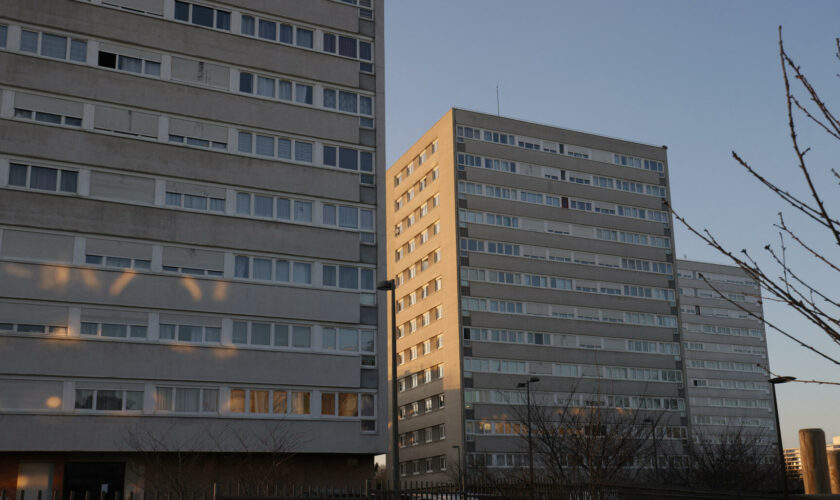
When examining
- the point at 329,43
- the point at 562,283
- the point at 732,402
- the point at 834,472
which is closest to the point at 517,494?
the point at 834,472

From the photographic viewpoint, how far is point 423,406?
8475 cm

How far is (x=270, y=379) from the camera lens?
39125 millimetres

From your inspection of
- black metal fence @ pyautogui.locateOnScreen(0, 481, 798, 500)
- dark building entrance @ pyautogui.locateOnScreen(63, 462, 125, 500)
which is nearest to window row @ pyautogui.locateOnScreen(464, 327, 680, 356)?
dark building entrance @ pyautogui.locateOnScreen(63, 462, 125, 500)

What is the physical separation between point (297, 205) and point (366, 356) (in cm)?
743

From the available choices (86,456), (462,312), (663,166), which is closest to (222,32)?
(86,456)

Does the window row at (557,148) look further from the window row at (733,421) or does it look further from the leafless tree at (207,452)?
the leafless tree at (207,452)

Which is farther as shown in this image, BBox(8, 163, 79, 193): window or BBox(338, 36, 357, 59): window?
BBox(338, 36, 357, 59): window

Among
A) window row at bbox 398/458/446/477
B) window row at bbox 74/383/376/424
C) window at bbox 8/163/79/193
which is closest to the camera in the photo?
window row at bbox 74/383/376/424

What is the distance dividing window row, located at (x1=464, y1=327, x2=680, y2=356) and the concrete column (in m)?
69.1

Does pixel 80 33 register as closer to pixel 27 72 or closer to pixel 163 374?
pixel 27 72

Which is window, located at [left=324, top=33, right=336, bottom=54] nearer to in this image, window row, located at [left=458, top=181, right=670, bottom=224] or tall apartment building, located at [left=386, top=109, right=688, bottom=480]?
tall apartment building, located at [left=386, top=109, right=688, bottom=480]

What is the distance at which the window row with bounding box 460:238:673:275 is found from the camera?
81688 millimetres

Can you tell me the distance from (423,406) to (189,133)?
4918 centimetres

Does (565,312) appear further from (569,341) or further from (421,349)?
(421,349)
